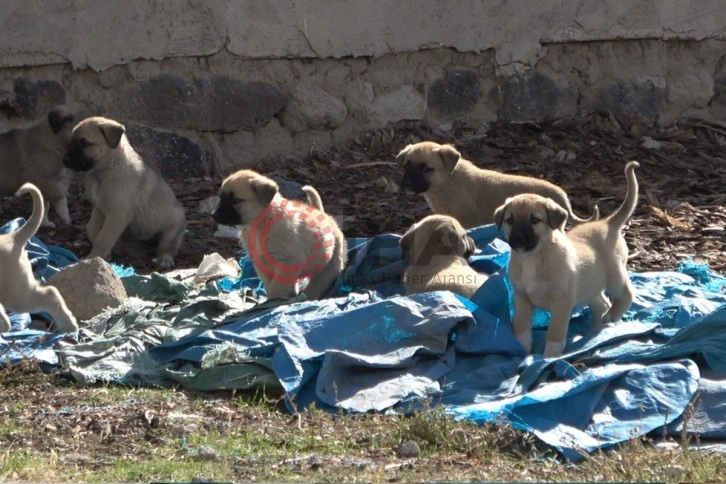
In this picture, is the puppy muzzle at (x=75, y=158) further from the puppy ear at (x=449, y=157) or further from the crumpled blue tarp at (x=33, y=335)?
the puppy ear at (x=449, y=157)

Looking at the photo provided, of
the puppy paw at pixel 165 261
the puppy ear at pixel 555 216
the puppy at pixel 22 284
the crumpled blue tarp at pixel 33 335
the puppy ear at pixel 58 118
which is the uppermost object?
the puppy ear at pixel 58 118

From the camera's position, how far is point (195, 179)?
10.5 meters

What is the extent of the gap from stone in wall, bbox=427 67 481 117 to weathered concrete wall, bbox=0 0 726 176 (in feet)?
0.04

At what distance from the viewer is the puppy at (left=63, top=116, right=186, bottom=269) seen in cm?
916

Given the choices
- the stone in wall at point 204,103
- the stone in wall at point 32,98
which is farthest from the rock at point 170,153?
the stone in wall at point 32,98

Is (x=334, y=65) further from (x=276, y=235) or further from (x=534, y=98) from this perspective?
(x=276, y=235)

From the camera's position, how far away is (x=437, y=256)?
23.9 ft

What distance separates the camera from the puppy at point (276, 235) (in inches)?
299

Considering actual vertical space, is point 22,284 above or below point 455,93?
below

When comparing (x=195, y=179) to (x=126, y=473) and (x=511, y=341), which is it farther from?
(x=126, y=473)

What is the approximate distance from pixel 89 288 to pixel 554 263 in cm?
285

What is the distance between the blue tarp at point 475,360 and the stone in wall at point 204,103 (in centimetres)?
359

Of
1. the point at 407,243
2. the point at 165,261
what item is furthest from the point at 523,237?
the point at 165,261

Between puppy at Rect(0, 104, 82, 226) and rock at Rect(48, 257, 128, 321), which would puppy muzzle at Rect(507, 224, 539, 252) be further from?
puppy at Rect(0, 104, 82, 226)
